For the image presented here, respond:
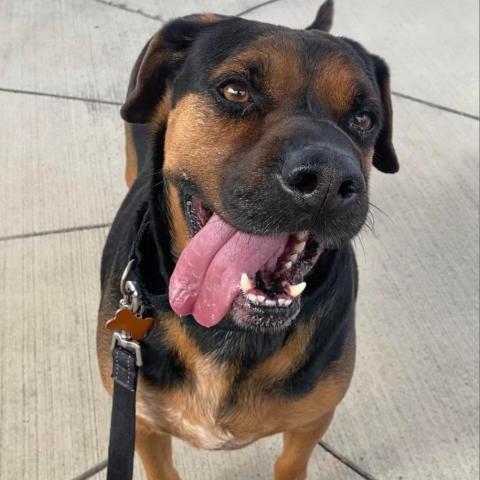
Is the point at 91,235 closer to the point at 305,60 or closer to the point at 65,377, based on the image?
the point at 65,377

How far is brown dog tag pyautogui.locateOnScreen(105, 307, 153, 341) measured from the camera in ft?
7.44

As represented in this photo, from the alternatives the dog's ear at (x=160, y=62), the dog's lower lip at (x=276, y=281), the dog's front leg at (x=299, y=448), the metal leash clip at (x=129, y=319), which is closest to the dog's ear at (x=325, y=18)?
the dog's ear at (x=160, y=62)

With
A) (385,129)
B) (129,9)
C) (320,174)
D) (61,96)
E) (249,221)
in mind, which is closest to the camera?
Answer: (320,174)

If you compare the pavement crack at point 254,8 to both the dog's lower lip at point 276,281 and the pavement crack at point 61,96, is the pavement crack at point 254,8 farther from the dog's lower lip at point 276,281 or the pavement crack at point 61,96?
the dog's lower lip at point 276,281

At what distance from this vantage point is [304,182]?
1846 mm

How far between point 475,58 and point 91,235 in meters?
3.42

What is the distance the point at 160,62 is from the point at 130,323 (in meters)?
0.88

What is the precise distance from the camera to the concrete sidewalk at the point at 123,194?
318 cm

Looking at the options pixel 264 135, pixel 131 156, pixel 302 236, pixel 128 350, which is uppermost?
pixel 264 135

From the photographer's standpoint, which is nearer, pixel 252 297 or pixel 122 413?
pixel 252 297

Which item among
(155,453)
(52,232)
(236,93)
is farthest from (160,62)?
(52,232)

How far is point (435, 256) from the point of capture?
408 centimetres

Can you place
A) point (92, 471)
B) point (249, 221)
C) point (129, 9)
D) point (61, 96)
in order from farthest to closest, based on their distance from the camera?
point (129, 9)
point (61, 96)
point (92, 471)
point (249, 221)

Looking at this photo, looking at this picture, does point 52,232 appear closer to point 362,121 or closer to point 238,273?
point 238,273
